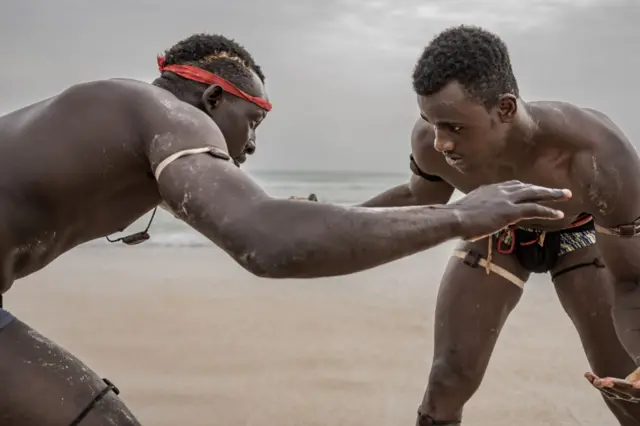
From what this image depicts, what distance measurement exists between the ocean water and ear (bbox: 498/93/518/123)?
3.85m

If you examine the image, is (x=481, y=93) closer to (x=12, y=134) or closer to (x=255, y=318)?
(x=12, y=134)

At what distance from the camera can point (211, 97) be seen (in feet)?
7.29

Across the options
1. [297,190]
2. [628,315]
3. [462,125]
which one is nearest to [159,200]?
[462,125]

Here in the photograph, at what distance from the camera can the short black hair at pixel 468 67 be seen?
2.66m

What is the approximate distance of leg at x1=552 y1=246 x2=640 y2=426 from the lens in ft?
10.6

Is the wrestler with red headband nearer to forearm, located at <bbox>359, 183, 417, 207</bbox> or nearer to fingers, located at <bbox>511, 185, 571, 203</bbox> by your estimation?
fingers, located at <bbox>511, 185, 571, 203</bbox>

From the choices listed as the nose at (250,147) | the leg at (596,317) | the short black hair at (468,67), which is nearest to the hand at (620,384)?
the leg at (596,317)

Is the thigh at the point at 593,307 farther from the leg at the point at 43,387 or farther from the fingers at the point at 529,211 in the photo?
the leg at the point at 43,387

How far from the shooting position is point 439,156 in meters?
3.30

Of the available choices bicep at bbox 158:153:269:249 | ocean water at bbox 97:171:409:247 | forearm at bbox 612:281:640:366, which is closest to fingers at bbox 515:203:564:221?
bicep at bbox 158:153:269:249

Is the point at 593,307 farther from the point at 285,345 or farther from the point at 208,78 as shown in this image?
the point at 285,345

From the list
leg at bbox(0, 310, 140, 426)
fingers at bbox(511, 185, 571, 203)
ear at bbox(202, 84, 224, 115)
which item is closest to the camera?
fingers at bbox(511, 185, 571, 203)

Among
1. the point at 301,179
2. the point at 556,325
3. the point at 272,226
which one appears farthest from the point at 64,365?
the point at 301,179

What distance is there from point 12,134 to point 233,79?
62 centimetres
